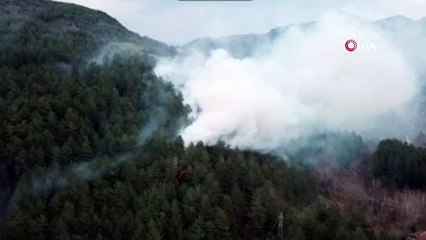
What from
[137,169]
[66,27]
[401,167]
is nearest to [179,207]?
[137,169]

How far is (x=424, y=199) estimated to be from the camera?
167 feet

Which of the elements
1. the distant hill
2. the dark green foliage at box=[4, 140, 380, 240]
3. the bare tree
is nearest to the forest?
the dark green foliage at box=[4, 140, 380, 240]

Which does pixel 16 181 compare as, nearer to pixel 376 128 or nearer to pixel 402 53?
pixel 376 128

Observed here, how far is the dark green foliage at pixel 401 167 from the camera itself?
5459 centimetres

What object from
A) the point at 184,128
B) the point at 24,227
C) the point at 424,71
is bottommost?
the point at 24,227

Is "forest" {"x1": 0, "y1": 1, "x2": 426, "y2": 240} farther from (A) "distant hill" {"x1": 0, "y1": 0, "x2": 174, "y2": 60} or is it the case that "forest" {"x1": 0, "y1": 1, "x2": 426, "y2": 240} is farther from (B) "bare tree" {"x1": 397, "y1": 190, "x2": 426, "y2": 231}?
(A) "distant hill" {"x1": 0, "y1": 0, "x2": 174, "y2": 60}

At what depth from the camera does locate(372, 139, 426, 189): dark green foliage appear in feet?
179

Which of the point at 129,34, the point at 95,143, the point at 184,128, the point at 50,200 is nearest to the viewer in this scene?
the point at 50,200

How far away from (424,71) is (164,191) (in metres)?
43.9

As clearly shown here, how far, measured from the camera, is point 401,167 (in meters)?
54.7

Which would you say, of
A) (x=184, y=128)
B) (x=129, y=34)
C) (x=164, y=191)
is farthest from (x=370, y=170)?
(x=129, y=34)

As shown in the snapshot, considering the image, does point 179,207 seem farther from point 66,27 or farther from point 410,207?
point 66,27

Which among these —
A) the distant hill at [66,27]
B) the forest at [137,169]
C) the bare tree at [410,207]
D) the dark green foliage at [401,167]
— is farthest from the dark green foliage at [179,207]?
the distant hill at [66,27]

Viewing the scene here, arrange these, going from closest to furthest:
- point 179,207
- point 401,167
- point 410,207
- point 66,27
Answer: point 179,207 → point 410,207 → point 401,167 → point 66,27
